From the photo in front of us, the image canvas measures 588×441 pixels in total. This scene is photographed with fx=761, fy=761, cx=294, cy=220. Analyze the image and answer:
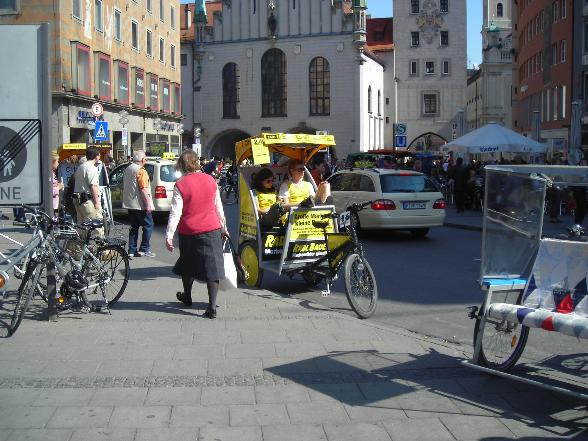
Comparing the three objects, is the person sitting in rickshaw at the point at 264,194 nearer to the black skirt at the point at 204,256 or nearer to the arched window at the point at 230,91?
the black skirt at the point at 204,256

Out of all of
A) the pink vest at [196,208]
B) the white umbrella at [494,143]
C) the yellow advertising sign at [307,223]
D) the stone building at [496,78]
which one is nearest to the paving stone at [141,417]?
the pink vest at [196,208]

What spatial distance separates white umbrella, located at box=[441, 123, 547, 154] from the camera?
2466 centimetres

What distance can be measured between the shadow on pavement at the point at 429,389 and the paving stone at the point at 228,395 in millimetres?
479

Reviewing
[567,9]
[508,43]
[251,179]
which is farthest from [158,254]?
[508,43]

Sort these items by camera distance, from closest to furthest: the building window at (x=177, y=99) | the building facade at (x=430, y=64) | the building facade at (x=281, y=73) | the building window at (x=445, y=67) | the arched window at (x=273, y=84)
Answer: the building window at (x=177, y=99), the building facade at (x=281, y=73), the arched window at (x=273, y=84), the building facade at (x=430, y=64), the building window at (x=445, y=67)

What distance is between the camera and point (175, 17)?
5528 centimetres

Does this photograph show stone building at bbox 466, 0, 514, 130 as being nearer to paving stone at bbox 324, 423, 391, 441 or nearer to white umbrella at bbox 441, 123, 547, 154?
white umbrella at bbox 441, 123, 547, 154

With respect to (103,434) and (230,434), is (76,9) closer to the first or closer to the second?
(103,434)

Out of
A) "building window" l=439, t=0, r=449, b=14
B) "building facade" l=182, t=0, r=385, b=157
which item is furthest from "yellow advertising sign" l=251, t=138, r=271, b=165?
"building window" l=439, t=0, r=449, b=14

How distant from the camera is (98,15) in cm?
4053

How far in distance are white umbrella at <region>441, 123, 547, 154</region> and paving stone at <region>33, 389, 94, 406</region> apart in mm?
20913

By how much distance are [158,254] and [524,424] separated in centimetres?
1023

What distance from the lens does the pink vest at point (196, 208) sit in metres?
8.11

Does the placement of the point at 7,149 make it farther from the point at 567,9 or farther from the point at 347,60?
the point at 347,60
